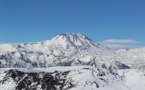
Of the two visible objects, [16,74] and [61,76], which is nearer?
[61,76]

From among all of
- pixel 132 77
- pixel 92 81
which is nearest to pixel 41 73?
pixel 92 81

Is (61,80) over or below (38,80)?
below

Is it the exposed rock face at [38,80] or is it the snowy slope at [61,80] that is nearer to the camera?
the snowy slope at [61,80]

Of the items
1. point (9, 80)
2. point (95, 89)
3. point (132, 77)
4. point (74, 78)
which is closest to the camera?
point (95, 89)

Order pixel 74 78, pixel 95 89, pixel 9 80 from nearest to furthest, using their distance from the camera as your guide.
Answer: pixel 95 89
pixel 74 78
pixel 9 80

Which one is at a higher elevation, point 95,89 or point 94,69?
point 94,69

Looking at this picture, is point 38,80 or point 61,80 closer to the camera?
point 61,80

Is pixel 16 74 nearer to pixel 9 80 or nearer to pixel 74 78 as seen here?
pixel 9 80

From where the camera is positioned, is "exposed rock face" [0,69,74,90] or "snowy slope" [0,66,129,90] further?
"exposed rock face" [0,69,74,90]
